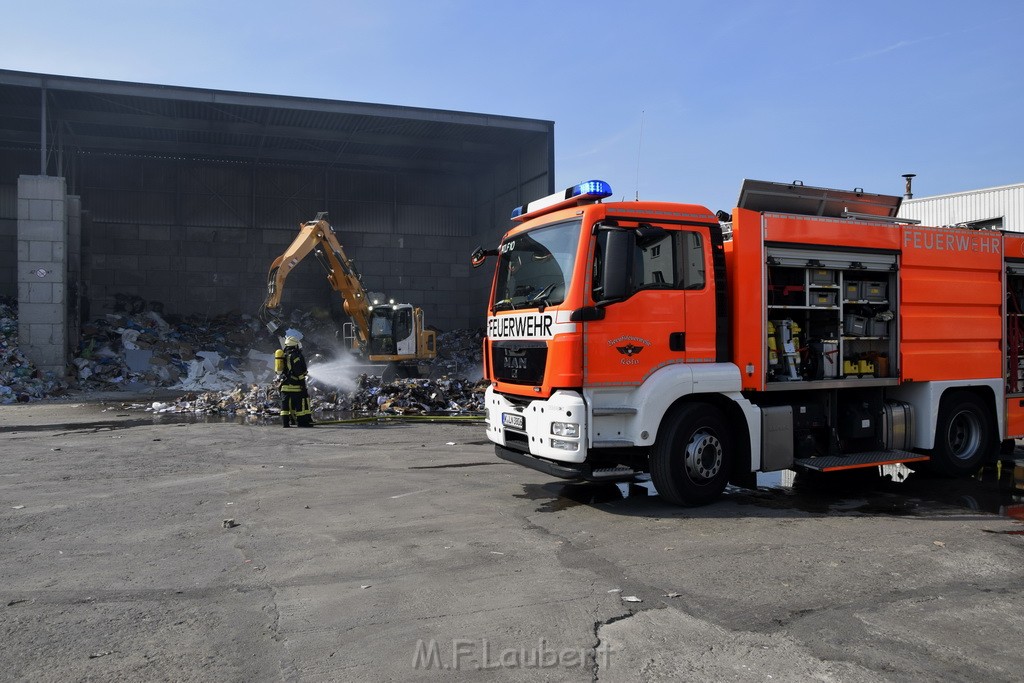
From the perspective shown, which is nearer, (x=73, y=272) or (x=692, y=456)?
(x=692, y=456)

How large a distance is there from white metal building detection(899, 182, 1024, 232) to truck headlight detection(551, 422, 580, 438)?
2109cm

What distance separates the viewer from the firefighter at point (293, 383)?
12656mm

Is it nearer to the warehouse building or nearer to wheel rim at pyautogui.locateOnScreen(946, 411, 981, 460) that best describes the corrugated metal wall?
the warehouse building

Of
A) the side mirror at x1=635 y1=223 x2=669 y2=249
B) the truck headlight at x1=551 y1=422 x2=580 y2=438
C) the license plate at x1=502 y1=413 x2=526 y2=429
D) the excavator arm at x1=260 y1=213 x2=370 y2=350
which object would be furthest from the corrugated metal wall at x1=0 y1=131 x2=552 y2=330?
the truck headlight at x1=551 y1=422 x2=580 y2=438

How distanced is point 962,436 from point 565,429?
502cm

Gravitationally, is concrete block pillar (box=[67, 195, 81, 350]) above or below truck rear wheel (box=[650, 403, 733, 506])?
above

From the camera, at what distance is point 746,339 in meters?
6.83

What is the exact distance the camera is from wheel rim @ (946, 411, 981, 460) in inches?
327

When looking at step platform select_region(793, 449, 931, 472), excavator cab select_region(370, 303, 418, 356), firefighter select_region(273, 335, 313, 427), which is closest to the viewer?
step platform select_region(793, 449, 931, 472)

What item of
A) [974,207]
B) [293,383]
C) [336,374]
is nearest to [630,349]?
[293,383]

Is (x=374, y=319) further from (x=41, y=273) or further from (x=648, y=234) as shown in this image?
(x=648, y=234)

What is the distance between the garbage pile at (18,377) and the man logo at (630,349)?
60.0 feet

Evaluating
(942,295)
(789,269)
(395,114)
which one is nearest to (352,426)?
(789,269)

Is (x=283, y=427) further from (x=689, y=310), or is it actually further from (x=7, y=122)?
(x=7, y=122)
